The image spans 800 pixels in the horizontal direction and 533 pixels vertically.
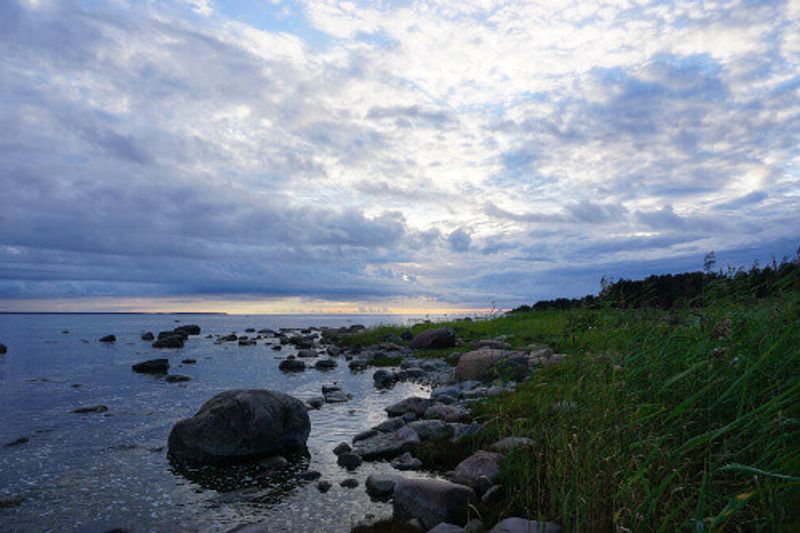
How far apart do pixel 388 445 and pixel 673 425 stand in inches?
301

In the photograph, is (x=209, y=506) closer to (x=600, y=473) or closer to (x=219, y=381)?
(x=600, y=473)

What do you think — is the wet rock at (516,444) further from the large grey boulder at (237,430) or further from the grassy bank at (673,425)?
the large grey boulder at (237,430)

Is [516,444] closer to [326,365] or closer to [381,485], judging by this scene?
[381,485]

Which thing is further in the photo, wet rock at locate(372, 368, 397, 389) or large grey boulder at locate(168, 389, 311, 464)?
wet rock at locate(372, 368, 397, 389)

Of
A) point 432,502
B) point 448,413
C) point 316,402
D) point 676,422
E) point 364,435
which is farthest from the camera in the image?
point 316,402

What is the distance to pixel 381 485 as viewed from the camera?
29.4 ft

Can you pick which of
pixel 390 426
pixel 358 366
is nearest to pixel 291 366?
pixel 358 366

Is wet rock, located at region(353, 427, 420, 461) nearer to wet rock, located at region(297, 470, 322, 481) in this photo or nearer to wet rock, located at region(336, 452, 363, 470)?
wet rock, located at region(336, 452, 363, 470)

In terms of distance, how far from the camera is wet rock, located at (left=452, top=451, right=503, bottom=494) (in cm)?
812

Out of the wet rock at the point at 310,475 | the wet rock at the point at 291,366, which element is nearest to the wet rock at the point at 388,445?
the wet rock at the point at 310,475

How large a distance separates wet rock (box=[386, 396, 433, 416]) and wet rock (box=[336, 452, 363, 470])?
14.6 feet

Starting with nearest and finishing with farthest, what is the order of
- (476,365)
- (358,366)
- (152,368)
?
1. (476,365)
2. (152,368)
3. (358,366)

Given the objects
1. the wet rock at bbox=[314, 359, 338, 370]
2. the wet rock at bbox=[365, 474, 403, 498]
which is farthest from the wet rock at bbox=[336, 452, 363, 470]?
the wet rock at bbox=[314, 359, 338, 370]

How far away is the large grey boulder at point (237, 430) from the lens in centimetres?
1133
